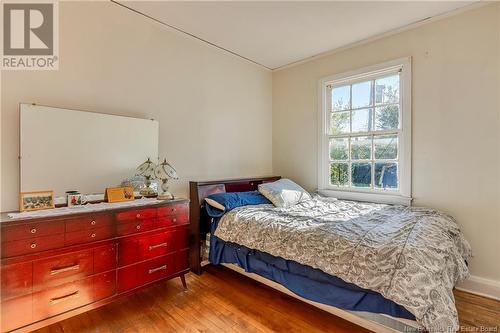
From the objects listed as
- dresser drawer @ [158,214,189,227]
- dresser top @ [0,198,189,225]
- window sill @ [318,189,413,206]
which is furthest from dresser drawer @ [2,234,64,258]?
window sill @ [318,189,413,206]

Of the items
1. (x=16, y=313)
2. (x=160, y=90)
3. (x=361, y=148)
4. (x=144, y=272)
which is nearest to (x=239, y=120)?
(x=160, y=90)

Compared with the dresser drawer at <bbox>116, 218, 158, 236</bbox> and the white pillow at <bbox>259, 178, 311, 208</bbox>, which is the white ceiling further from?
the dresser drawer at <bbox>116, 218, 158, 236</bbox>

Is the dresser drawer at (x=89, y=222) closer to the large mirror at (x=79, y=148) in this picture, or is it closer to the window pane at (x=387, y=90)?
the large mirror at (x=79, y=148)

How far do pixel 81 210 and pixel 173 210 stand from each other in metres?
0.70

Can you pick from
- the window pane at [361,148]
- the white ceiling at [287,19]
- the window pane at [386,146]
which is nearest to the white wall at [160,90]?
the white ceiling at [287,19]

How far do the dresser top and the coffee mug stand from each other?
0.07 meters

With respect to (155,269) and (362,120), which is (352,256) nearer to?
(155,269)

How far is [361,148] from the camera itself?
3123mm

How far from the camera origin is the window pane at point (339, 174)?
325cm

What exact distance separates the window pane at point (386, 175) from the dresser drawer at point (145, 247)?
2.38 meters

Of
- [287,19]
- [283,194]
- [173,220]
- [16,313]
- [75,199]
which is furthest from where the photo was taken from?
[283,194]

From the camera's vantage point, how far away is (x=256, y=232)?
2123 millimetres

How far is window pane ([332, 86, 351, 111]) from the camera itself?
3.24 meters

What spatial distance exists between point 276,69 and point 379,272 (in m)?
3.32
